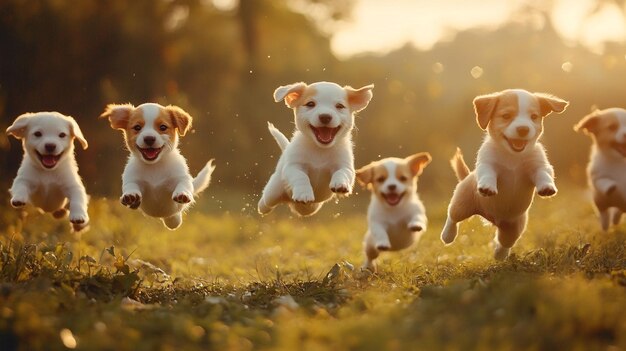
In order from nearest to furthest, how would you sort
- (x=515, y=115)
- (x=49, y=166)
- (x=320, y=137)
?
1. (x=515, y=115)
2. (x=49, y=166)
3. (x=320, y=137)

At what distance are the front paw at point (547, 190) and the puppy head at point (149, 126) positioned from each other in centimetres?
335

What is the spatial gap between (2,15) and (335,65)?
9062mm

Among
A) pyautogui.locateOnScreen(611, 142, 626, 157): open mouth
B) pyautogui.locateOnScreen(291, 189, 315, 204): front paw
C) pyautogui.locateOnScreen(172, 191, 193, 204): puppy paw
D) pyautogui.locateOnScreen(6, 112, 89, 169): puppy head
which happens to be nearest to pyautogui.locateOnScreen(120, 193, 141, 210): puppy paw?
pyautogui.locateOnScreen(172, 191, 193, 204): puppy paw

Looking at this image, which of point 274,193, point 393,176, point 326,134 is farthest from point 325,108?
point 274,193

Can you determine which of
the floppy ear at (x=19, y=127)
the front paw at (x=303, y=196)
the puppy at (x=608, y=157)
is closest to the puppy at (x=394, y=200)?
the front paw at (x=303, y=196)

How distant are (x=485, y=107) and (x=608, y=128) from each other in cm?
172

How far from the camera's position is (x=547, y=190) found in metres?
6.81

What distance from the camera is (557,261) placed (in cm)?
761

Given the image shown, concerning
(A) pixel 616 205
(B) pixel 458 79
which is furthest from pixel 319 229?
(B) pixel 458 79

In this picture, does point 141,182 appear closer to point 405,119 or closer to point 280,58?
point 405,119

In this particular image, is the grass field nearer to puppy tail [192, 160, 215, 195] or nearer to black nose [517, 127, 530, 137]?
puppy tail [192, 160, 215, 195]

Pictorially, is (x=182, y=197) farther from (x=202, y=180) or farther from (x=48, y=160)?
(x=202, y=180)

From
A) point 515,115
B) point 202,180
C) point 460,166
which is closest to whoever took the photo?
point 515,115

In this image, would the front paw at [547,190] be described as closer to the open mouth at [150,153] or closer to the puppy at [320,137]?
the puppy at [320,137]
